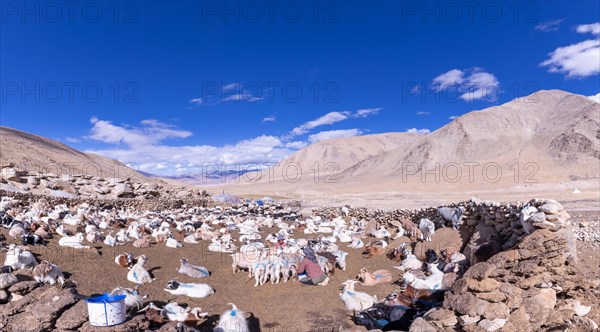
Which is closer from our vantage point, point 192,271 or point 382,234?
point 192,271

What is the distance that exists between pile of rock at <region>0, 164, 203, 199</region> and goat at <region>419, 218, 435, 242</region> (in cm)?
1632

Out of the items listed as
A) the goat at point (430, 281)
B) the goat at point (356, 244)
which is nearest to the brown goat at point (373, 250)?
the goat at point (356, 244)

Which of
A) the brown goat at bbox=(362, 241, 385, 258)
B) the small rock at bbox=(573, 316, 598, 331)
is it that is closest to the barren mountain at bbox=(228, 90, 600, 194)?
the brown goat at bbox=(362, 241, 385, 258)

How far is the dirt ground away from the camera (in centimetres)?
662

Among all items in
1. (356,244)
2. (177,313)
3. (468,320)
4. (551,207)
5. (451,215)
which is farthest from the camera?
(356,244)

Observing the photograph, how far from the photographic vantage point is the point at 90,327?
14.9 feet

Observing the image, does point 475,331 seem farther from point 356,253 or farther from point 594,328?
point 356,253

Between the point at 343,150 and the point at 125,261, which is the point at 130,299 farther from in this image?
the point at 343,150

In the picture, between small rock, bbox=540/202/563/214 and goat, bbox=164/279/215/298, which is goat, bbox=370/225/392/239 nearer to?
small rock, bbox=540/202/563/214

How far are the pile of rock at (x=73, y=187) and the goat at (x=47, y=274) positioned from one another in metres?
13.2

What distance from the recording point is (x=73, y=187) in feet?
66.6

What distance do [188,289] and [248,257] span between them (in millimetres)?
2072

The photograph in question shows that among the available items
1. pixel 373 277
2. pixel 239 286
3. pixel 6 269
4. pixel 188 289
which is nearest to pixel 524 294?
pixel 373 277

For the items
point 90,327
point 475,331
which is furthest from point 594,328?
point 90,327
